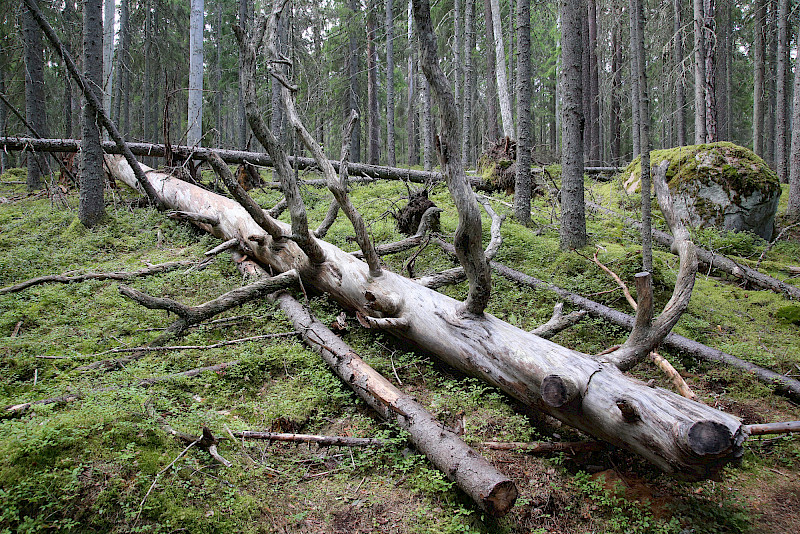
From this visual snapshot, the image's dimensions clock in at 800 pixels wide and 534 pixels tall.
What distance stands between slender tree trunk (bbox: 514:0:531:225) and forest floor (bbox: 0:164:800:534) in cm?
272

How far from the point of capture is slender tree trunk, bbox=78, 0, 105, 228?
781cm

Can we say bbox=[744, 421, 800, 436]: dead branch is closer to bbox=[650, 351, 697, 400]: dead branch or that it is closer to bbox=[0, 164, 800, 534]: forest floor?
bbox=[0, 164, 800, 534]: forest floor

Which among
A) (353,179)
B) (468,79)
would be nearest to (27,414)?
(353,179)

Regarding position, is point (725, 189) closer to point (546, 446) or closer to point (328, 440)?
point (546, 446)

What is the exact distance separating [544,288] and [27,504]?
5367 mm

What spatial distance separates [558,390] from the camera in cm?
315

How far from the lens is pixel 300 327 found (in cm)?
487

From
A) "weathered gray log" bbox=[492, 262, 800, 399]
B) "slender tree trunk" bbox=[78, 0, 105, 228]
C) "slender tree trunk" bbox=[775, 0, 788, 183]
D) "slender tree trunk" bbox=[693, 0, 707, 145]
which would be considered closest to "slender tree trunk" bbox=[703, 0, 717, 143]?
"slender tree trunk" bbox=[693, 0, 707, 145]

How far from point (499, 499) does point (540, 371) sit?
1141mm

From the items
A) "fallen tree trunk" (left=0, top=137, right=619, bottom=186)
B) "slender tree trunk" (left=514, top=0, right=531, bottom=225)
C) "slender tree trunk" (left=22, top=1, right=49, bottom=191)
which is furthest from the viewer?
"slender tree trunk" (left=22, top=1, right=49, bottom=191)

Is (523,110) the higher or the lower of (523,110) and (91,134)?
the higher

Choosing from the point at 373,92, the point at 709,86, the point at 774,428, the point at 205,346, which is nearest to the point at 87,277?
the point at 205,346

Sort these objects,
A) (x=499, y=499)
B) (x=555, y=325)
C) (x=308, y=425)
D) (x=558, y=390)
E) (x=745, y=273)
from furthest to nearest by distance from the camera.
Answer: (x=745, y=273)
(x=555, y=325)
(x=308, y=425)
(x=558, y=390)
(x=499, y=499)

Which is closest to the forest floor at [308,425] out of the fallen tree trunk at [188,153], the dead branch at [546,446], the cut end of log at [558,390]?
the dead branch at [546,446]
